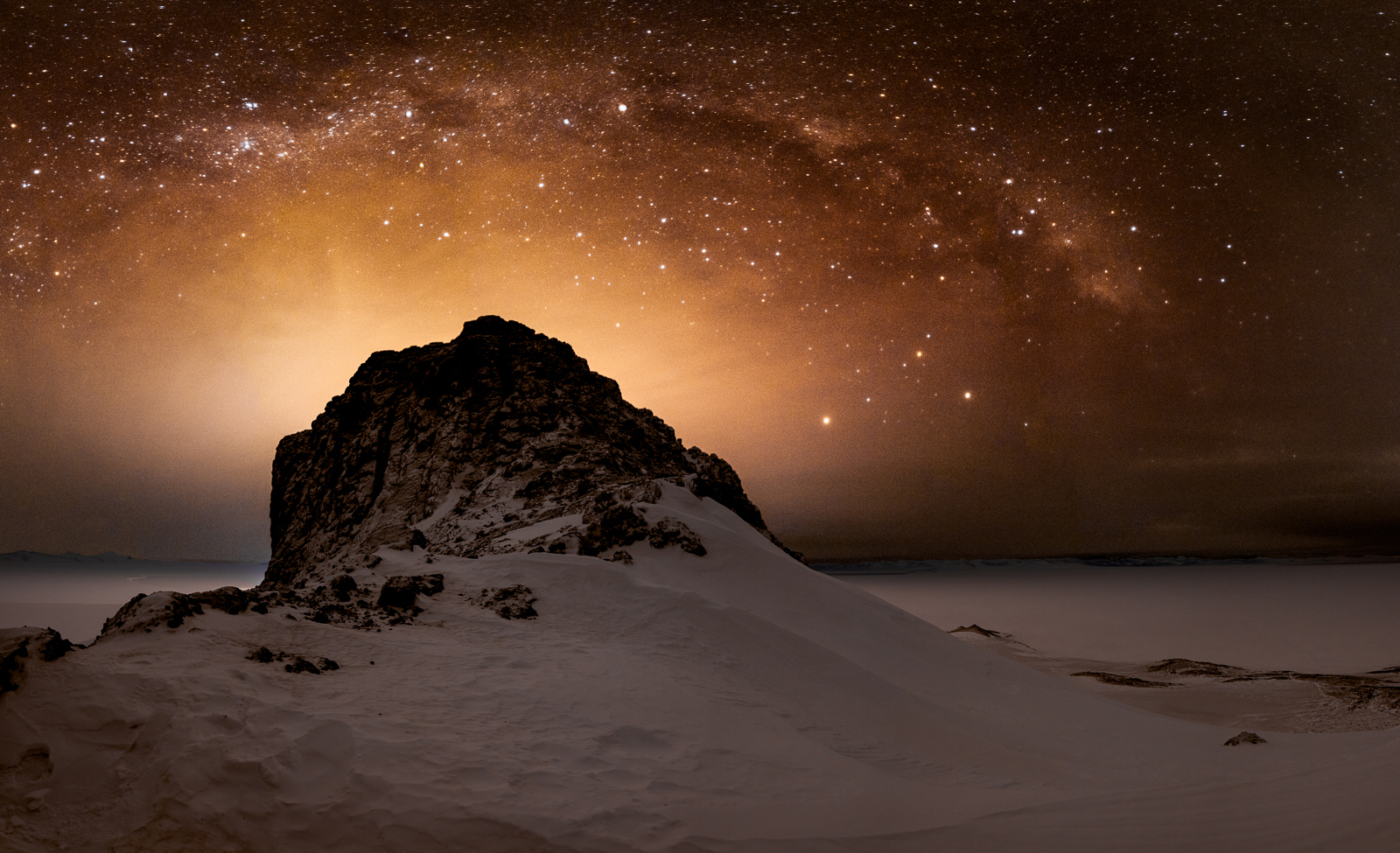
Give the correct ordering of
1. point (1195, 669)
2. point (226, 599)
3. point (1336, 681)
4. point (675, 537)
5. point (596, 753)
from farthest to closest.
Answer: point (1195, 669) → point (1336, 681) → point (675, 537) → point (226, 599) → point (596, 753)

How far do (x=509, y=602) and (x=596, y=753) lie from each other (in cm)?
386

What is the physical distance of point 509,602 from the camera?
9.15m

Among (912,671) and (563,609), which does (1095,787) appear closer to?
(912,671)

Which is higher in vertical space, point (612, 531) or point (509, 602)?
point (612, 531)

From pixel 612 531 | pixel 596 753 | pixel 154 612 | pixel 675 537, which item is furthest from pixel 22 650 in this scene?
pixel 675 537

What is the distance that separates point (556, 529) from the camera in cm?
1219

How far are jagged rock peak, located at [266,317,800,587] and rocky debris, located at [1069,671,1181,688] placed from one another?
31.5 feet

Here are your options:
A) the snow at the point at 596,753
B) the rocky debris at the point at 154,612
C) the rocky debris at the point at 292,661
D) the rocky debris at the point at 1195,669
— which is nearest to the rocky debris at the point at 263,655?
the rocky debris at the point at 292,661

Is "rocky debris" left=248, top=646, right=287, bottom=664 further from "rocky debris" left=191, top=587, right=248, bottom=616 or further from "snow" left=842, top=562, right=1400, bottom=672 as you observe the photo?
"snow" left=842, top=562, right=1400, bottom=672

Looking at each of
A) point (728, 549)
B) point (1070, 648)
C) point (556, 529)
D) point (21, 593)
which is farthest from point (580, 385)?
point (21, 593)

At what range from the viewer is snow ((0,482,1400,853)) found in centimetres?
451

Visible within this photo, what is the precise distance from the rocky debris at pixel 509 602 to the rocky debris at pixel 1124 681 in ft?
48.8

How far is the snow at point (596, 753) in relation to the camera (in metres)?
4.51

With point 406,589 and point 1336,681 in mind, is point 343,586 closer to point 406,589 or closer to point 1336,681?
point 406,589
